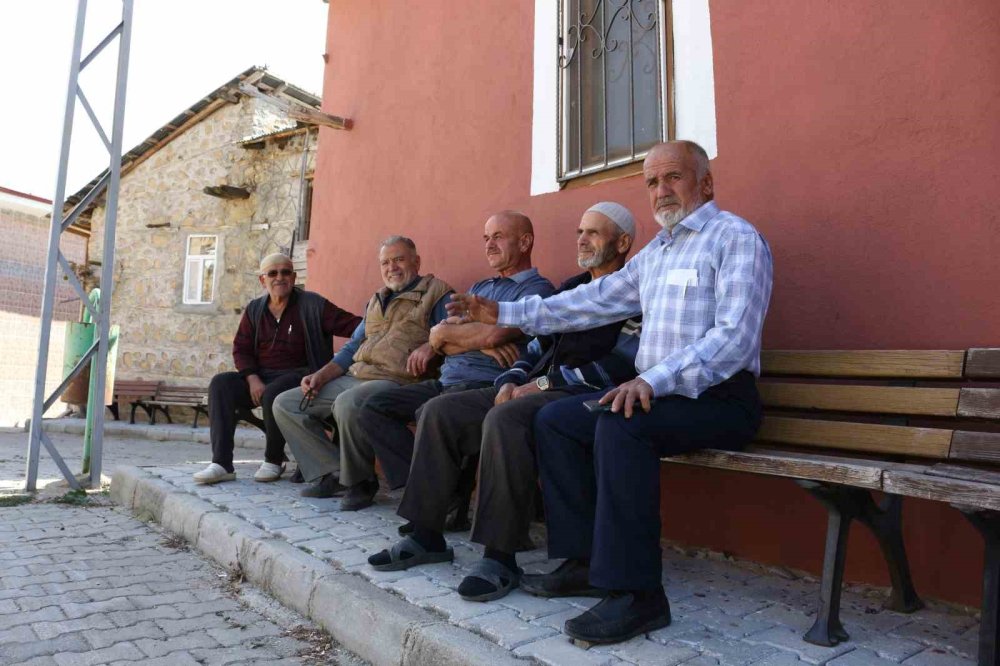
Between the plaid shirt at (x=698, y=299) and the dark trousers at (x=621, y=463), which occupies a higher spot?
the plaid shirt at (x=698, y=299)

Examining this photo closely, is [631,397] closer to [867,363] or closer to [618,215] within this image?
[867,363]

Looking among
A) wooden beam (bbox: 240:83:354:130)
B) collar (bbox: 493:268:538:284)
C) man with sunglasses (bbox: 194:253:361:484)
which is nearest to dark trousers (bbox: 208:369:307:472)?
man with sunglasses (bbox: 194:253:361:484)

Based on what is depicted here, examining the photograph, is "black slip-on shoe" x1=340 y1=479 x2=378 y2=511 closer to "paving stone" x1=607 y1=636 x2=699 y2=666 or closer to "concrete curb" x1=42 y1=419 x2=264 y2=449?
"paving stone" x1=607 y1=636 x2=699 y2=666

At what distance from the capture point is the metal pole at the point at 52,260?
523cm

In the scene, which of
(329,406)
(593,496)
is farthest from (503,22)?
(593,496)

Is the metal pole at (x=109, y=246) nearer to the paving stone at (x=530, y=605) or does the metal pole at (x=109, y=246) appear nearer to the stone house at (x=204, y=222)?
the paving stone at (x=530, y=605)

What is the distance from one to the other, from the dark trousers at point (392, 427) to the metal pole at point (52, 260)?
2887 millimetres

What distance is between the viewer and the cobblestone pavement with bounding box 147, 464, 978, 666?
6.78 feet

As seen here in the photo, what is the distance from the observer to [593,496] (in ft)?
8.44

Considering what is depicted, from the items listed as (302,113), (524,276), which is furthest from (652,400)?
(302,113)

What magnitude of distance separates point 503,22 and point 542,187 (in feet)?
4.13

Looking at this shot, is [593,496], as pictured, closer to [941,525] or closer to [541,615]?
[541,615]

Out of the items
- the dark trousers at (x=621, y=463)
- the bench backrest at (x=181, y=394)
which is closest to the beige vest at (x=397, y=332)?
the dark trousers at (x=621, y=463)

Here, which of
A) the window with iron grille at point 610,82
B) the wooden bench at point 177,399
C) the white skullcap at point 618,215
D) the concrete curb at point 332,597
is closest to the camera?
the concrete curb at point 332,597
